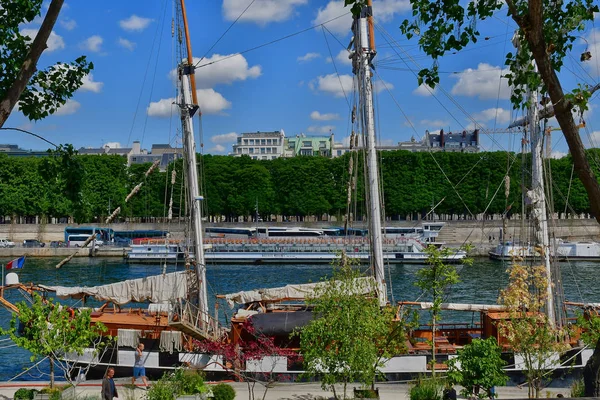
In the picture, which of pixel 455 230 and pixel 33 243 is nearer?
pixel 33 243

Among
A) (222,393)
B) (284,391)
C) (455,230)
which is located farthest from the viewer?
(455,230)

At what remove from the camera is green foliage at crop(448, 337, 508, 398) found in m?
15.9

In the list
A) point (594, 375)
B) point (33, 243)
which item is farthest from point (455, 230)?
point (594, 375)

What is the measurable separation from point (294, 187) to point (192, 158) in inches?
2991

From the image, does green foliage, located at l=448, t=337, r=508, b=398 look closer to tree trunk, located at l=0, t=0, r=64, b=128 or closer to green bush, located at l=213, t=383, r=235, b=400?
green bush, located at l=213, t=383, r=235, b=400

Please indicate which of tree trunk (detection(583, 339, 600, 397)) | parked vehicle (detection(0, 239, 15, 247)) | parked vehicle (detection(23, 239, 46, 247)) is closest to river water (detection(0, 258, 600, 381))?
parked vehicle (detection(23, 239, 46, 247))

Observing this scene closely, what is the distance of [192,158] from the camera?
25484 mm

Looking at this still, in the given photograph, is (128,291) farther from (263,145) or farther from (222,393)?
(263,145)

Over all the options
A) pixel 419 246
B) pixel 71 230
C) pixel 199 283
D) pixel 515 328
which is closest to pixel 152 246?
pixel 71 230

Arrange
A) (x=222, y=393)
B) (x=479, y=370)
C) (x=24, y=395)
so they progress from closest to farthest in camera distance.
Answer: (x=24, y=395), (x=479, y=370), (x=222, y=393)

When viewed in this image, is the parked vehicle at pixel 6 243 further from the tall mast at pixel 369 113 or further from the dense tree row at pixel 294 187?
the tall mast at pixel 369 113

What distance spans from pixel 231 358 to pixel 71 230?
72.5 m

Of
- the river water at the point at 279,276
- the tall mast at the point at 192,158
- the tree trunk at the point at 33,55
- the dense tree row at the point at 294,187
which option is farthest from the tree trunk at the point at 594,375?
the dense tree row at the point at 294,187

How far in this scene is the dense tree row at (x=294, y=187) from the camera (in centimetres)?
9419
